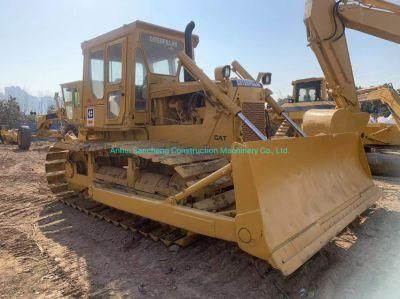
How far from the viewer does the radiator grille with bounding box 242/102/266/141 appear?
4.55m

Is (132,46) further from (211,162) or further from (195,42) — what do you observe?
(211,162)

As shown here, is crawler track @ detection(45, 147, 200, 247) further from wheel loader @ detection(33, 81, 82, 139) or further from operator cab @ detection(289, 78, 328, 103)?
operator cab @ detection(289, 78, 328, 103)

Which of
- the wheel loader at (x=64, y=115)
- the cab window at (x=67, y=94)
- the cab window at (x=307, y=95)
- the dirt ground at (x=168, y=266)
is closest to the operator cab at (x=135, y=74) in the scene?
the dirt ground at (x=168, y=266)

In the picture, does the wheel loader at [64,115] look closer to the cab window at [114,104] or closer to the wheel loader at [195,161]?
the wheel loader at [195,161]

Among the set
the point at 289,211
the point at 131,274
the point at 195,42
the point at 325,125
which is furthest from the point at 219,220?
the point at 325,125

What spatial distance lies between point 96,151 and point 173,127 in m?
1.36

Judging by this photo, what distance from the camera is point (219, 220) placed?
306cm

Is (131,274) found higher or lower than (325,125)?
lower

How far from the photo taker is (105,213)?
5.02 meters

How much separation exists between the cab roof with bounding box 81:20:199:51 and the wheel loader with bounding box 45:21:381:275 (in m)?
0.02

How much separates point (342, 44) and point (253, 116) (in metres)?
3.91

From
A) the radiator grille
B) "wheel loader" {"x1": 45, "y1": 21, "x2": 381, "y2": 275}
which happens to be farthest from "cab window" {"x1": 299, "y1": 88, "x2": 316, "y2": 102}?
the radiator grille

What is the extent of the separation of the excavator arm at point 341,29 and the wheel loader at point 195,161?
249 cm

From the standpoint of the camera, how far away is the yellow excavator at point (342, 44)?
6426 millimetres
